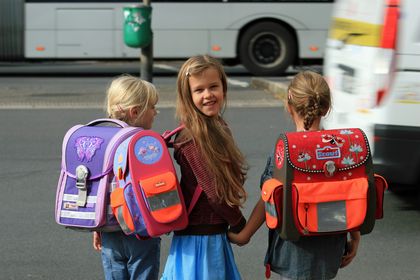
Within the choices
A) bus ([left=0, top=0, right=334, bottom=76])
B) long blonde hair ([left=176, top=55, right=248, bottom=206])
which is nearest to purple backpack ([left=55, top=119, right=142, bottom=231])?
long blonde hair ([left=176, top=55, right=248, bottom=206])

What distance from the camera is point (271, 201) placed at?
309 cm

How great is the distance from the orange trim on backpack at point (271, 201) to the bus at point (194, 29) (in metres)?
14.7

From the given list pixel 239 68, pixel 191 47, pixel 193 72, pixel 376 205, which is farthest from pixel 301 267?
pixel 239 68

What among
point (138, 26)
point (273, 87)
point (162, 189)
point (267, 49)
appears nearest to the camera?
point (162, 189)

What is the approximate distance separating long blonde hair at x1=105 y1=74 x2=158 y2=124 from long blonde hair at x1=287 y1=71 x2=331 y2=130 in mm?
656

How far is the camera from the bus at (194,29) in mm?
17672

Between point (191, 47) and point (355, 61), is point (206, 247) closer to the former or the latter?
point (355, 61)

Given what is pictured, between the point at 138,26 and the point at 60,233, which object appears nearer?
the point at 60,233

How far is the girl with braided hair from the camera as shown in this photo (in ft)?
10.6

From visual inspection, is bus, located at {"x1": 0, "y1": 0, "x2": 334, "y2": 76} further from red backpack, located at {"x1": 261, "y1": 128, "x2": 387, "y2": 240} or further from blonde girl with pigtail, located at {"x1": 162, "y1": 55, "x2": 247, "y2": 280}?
red backpack, located at {"x1": 261, "y1": 128, "x2": 387, "y2": 240}

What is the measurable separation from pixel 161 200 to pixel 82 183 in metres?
0.46

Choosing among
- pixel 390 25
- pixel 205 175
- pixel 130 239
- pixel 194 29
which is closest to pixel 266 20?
pixel 194 29

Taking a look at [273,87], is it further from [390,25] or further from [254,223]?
[254,223]

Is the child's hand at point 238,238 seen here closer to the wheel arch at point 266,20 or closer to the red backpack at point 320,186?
the red backpack at point 320,186
